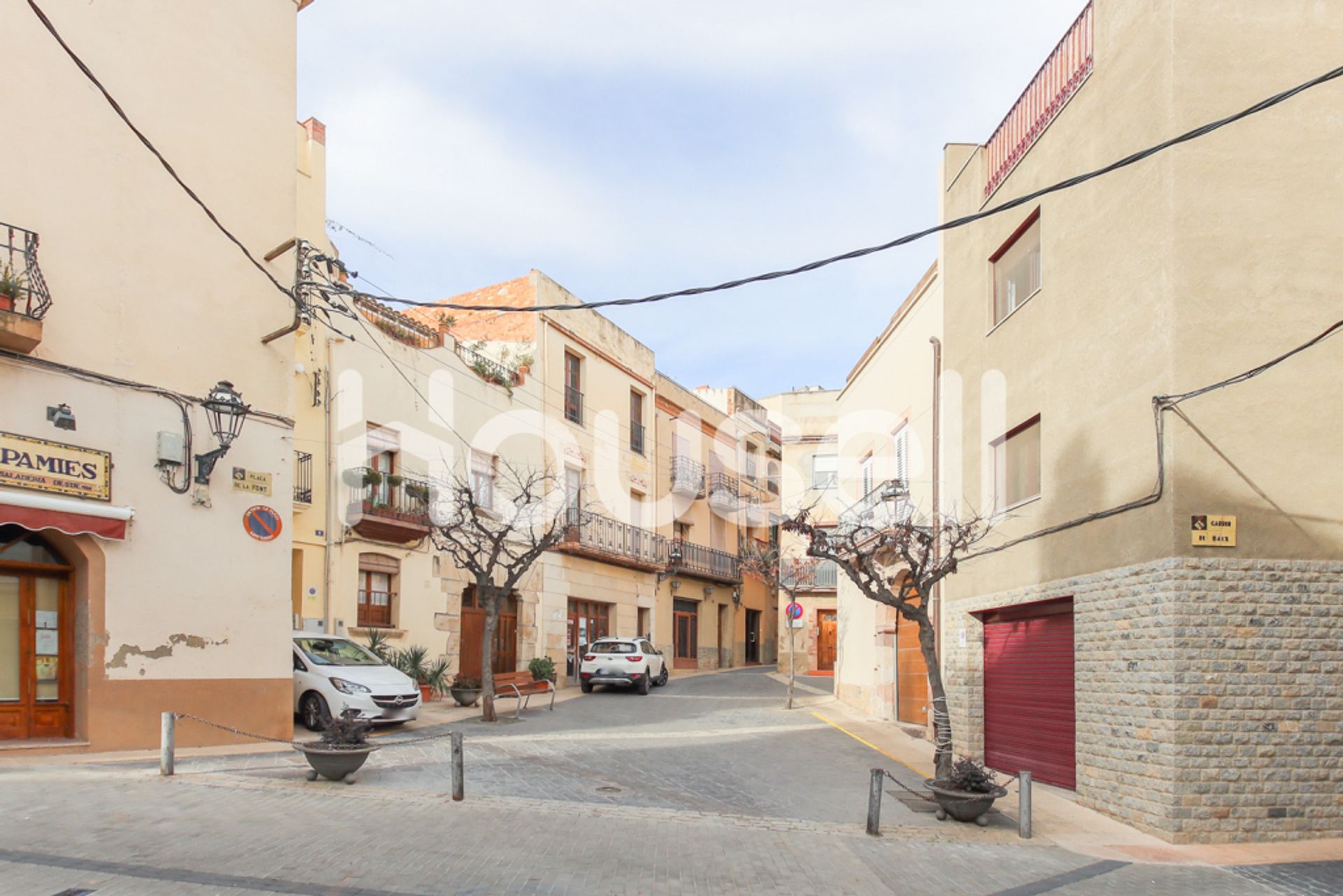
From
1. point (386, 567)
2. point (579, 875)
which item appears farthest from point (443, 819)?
point (386, 567)

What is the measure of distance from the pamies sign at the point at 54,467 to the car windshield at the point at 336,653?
4.55m

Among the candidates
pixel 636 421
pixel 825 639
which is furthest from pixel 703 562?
pixel 636 421

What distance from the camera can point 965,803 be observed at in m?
10.2

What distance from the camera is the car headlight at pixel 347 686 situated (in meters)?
15.0

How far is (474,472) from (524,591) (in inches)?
148

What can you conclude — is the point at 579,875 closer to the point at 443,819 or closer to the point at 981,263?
the point at 443,819

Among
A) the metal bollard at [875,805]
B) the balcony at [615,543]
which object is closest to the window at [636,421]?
the balcony at [615,543]

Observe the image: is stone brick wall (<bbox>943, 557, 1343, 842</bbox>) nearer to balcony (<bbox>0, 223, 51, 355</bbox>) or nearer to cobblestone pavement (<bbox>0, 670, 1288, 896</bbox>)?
cobblestone pavement (<bbox>0, 670, 1288, 896</bbox>)

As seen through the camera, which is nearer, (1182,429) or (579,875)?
(579,875)

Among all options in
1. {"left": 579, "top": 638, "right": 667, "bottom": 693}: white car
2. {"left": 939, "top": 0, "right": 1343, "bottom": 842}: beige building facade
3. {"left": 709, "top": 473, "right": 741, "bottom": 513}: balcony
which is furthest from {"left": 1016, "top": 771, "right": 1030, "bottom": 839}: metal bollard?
{"left": 709, "top": 473, "right": 741, "bottom": 513}: balcony

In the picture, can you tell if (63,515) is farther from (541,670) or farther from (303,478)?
(541,670)

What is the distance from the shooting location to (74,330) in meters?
11.8

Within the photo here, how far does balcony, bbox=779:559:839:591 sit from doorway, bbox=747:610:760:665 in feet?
25.9

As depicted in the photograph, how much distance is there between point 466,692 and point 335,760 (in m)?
9.11
